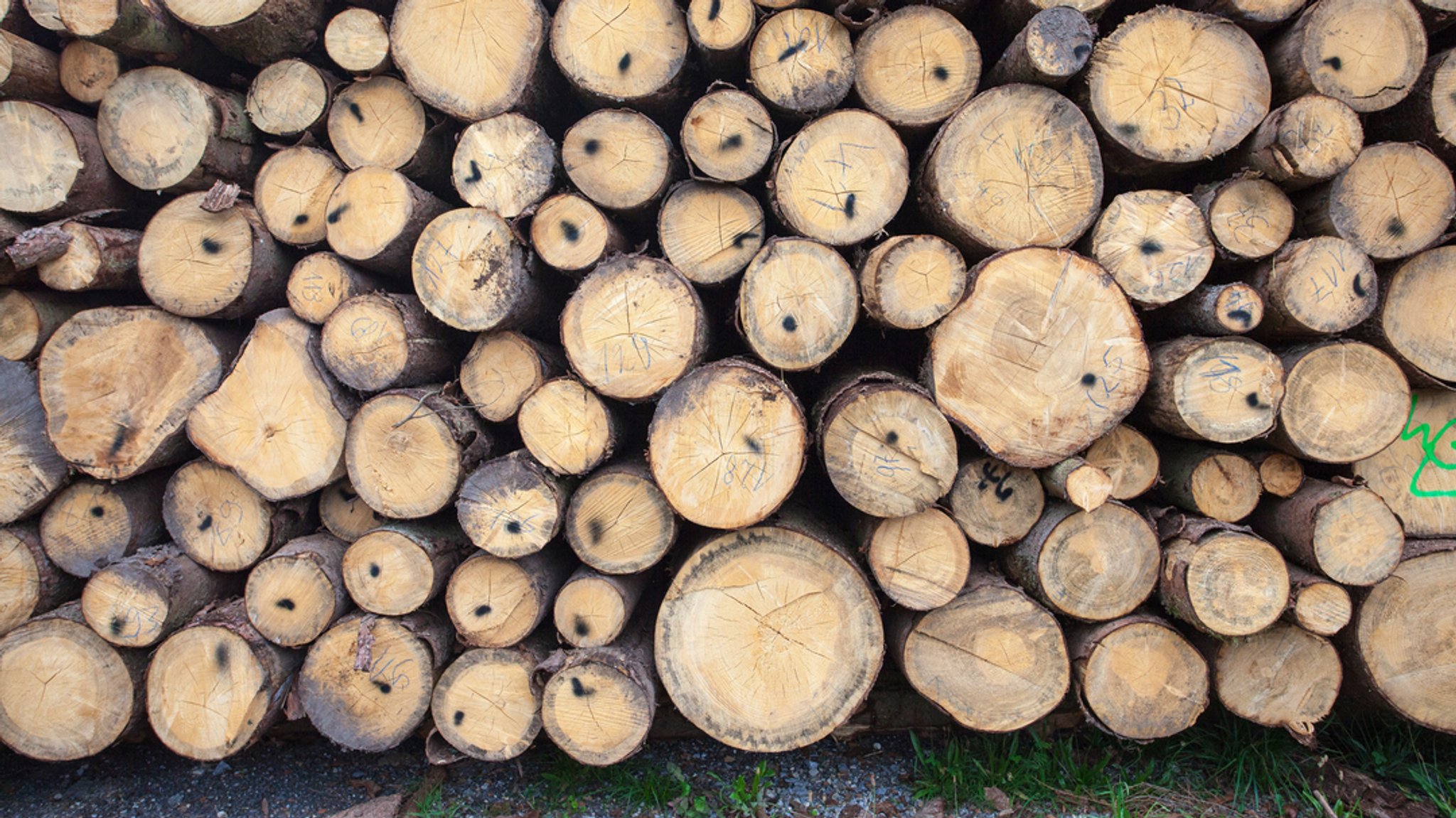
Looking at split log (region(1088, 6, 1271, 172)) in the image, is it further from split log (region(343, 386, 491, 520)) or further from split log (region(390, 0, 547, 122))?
split log (region(343, 386, 491, 520))

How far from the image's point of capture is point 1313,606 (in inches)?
97.6

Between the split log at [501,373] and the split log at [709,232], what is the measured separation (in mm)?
631

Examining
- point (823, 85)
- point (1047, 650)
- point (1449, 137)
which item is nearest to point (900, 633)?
point (1047, 650)

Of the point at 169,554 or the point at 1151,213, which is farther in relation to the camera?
the point at 169,554

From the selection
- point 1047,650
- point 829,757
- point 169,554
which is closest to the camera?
point 1047,650

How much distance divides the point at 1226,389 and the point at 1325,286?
0.49m

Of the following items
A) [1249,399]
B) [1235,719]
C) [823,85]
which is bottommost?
[1235,719]

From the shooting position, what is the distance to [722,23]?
253cm

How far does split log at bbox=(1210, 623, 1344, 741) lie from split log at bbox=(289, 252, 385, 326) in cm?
347

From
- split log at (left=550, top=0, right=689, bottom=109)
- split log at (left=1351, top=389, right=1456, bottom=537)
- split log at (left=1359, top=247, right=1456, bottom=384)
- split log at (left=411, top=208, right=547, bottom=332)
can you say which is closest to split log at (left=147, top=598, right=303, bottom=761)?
split log at (left=411, top=208, right=547, bottom=332)

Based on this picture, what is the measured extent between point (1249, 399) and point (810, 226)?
4.99 ft

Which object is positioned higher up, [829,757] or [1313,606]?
[1313,606]

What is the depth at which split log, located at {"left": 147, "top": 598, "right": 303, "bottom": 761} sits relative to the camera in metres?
2.76

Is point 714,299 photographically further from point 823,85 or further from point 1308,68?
point 1308,68
